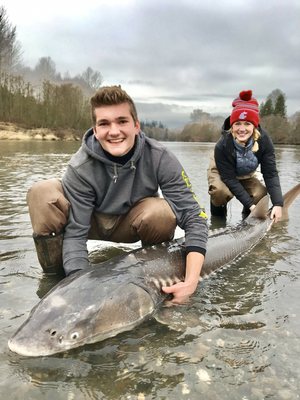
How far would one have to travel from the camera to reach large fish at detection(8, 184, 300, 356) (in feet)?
6.73

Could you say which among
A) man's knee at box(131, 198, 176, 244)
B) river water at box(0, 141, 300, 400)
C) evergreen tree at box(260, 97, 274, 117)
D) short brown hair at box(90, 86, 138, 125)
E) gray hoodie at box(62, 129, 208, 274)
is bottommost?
river water at box(0, 141, 300, 400)

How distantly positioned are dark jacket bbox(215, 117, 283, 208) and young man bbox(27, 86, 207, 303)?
6.79ft

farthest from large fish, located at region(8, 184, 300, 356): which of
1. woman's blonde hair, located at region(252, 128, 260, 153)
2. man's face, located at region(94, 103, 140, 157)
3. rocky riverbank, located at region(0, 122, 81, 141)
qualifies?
rocky riverbank, located at region(0, 122, 81, 141)

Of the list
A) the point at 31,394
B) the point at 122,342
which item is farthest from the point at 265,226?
the point at 31,394

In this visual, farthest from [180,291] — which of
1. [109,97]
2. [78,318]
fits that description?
[109,97]

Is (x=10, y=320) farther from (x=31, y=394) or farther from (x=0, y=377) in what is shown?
(x=31, y=394)

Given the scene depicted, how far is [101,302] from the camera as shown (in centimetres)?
228

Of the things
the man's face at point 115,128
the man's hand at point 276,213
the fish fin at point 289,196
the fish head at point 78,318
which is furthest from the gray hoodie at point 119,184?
A: the fish fin at point 289,196

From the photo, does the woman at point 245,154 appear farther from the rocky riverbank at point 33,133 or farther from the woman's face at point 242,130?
the rocky riverbank at point 33,133

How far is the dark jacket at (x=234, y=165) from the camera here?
5.07 m

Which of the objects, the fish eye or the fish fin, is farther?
the fish fin

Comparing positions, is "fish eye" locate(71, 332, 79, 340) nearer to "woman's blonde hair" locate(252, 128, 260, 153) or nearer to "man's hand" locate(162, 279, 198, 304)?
"man's hand" locate(162, 279, 198, 304)

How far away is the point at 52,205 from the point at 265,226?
263 centimetres

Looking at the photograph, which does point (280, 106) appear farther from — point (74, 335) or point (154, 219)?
point (74, 335)
